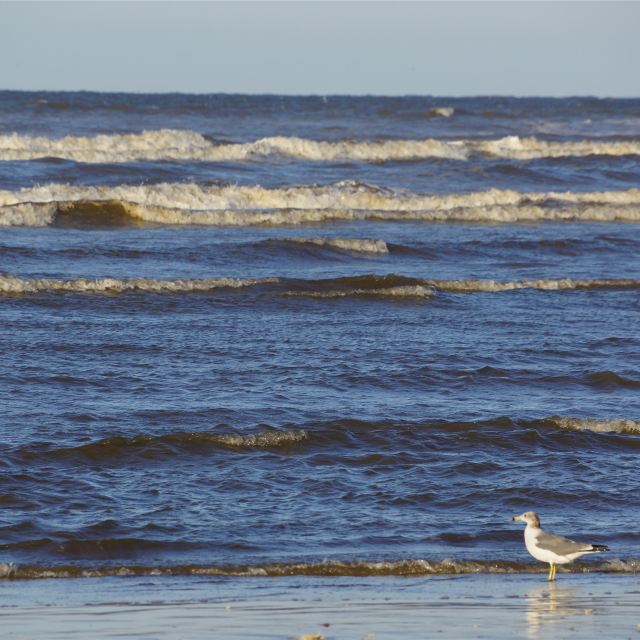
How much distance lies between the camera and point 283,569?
6695mm

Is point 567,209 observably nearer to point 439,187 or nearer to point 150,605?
point 439,187

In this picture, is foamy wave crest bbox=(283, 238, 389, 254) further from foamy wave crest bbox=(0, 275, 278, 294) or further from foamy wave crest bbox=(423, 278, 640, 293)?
foamy wave crest bbox=(0, 275, 278, 294)

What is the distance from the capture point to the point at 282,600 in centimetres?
608

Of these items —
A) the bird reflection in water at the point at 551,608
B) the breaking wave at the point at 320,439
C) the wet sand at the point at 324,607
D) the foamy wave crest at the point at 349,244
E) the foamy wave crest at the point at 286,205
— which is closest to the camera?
the wet sand at the point at 324,607

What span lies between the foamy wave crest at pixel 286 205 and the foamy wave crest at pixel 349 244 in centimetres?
289

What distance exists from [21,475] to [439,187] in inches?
756

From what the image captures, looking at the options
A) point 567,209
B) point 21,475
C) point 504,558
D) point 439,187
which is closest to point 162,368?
point 21,475

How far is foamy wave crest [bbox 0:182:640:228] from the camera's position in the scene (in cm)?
2000

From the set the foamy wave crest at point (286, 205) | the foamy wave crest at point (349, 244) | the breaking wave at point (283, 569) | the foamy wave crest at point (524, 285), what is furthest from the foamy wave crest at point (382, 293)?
the breaking wave at point (283, 569)

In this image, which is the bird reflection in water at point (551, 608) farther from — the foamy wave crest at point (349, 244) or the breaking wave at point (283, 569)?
the foamy wave crest at point (349, 244)

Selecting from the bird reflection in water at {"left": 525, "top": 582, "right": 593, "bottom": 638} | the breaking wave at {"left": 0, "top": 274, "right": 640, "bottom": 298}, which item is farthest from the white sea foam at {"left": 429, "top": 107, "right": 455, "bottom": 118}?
the bird reflection in water at {"left": 525, "top": 582, "right": 593, "bottom": 638}

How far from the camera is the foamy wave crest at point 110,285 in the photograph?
1331 cm

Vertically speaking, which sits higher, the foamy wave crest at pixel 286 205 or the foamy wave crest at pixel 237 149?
the foamy wave crest at pixel 237 149

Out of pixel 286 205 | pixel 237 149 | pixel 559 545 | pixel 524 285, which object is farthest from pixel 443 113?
pixel 559 545
